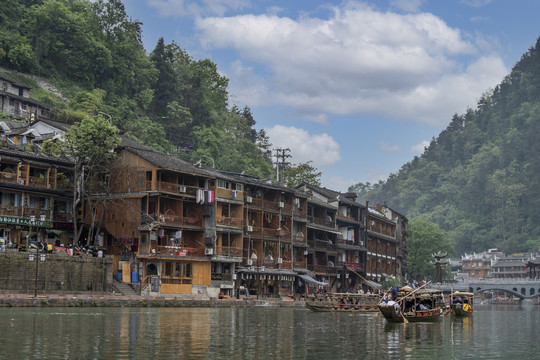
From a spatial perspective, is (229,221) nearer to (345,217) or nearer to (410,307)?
(345,217)

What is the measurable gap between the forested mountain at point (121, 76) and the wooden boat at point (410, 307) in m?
45.5

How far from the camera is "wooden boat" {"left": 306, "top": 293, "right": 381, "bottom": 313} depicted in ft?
207

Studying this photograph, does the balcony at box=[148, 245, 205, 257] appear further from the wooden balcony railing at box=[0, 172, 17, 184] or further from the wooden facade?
the wooden balcony railing at box=[0, 172, 17, 184]

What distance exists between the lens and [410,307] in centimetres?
5072

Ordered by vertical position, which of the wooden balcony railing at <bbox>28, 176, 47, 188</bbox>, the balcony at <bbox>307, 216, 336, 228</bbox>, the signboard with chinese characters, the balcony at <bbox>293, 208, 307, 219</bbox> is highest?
the wooden balcony railing at <bbox>28, 176, 47, 188</bbox>

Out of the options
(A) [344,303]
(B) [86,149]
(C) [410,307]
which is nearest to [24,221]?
(B) [86,149]

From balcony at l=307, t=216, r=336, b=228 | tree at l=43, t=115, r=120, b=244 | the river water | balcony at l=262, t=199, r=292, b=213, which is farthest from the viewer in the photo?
balcony at l=307, t=216, r=336, b=228

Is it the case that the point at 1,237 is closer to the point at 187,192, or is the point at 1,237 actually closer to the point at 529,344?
the point at 187,192

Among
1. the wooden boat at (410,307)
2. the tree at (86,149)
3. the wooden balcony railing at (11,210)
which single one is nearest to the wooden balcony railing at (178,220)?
the tree at (86,149)

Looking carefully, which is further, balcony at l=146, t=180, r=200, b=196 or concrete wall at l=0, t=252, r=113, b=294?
balcony at l=146, t=180, r=200, b=196

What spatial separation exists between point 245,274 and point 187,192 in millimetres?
11576

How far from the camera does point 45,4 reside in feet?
338

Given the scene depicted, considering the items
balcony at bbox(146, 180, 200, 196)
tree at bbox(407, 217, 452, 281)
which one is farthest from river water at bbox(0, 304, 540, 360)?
tree at bbox(407, 217, 452, 281)

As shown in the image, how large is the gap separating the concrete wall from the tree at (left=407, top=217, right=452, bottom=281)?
252 ft
